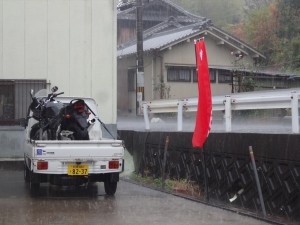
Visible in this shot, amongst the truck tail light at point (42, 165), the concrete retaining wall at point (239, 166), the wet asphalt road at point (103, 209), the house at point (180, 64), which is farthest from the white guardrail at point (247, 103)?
the house at point (180, 64)

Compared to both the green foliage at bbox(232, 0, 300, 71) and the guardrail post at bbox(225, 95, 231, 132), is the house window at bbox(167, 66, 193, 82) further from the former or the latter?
the guardrail post at bbox(225, 95, 231, 132)

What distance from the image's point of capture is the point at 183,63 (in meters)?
26.6

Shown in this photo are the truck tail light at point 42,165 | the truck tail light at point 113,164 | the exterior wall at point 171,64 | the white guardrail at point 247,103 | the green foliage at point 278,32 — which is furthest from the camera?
the exterior wall at point 171,64

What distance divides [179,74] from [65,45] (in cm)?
1159

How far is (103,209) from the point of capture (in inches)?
345

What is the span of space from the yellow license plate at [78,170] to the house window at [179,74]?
1666 centimetres

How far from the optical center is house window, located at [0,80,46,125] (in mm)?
15321

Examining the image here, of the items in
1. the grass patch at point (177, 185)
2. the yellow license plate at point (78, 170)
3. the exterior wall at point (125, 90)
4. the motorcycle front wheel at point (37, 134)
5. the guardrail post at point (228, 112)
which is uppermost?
the exterior wall at point (125, 90)

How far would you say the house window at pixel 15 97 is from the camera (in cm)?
1532

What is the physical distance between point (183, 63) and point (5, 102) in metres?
13.0

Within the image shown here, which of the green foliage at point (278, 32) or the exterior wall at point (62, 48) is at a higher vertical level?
the green foliage at point (278, 32)

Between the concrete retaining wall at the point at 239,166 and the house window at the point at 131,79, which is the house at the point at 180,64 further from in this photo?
the concrete retaining wall at the point at 239,166

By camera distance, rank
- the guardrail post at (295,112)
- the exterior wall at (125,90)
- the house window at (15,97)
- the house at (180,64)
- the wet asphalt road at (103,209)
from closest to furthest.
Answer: the wet asphalt road at (103,209) < the guardrail post at (295,112) < the house window at (15,97) < the house at (180,64) < the exterior wall at (125,90)

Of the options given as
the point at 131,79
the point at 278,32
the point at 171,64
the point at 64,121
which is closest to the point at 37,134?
the point at 64,121
